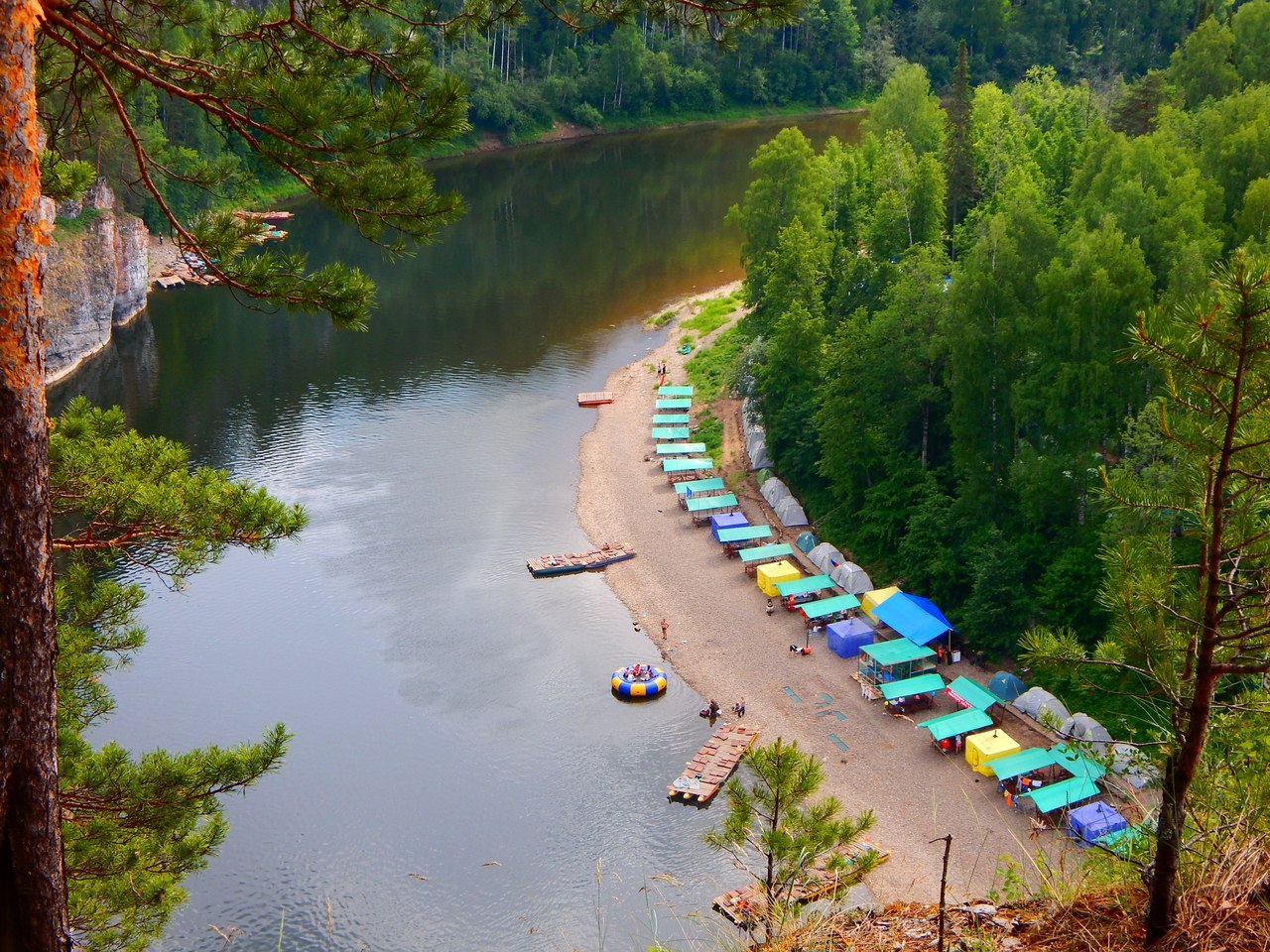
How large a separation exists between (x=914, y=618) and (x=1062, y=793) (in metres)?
6.39

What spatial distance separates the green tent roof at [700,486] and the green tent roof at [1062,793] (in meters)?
16.6

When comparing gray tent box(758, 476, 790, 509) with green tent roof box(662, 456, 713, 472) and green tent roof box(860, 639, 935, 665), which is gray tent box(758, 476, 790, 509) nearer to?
green tent roof box(662, 456, 713, 472)

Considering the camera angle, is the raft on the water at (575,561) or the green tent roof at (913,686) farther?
the raft on the water at (575,561)

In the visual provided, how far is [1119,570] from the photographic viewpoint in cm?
734

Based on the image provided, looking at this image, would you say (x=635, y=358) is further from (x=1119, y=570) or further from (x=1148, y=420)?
(x=1119, y=570)

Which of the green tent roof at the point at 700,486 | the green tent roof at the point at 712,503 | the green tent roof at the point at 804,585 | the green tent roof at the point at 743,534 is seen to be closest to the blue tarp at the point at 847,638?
the green tent roof at the point at 804,585

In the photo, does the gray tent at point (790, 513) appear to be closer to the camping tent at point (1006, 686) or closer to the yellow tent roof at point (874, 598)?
the yellow tent roof at point (874, 598)

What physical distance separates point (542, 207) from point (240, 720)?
169 ft

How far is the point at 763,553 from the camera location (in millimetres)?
33562

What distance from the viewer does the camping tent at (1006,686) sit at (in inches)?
1022

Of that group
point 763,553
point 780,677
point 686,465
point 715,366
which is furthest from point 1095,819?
point 715,366

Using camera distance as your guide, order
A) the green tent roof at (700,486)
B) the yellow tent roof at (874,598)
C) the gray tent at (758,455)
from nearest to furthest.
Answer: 1. the yellow tent roof at (874,598)
2. the green tent roof at (700,486)
3. the gray tent at (758,455)

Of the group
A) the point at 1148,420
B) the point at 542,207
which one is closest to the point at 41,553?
the point at 1148,420

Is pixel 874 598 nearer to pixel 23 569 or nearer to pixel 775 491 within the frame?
pixel 775 491
